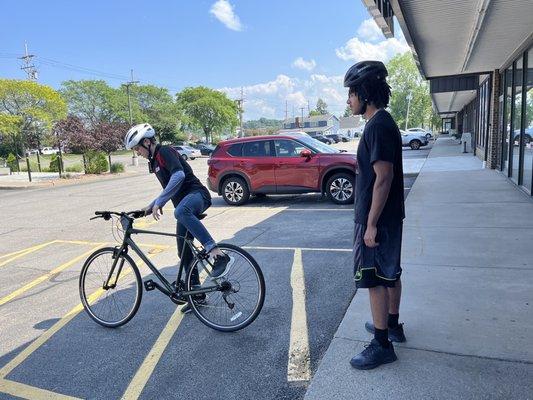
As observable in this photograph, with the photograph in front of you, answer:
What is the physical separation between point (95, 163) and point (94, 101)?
5281 centimetres

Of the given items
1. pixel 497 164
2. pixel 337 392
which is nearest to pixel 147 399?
pixel 337 392

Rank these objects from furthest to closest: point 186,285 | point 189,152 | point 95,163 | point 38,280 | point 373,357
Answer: point 189,152, point 95,163, point 38,280, point 186,285, point 373,357

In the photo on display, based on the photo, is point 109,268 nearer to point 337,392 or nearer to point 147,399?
point 147,399

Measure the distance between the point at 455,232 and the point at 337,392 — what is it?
446 centimetres

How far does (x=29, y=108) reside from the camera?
24.9m

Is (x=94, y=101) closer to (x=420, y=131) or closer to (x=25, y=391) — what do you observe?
(x=420, y=131)

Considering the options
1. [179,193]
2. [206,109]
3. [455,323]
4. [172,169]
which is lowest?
[455,323]

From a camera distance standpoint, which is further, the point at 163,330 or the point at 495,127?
the point at 495,127

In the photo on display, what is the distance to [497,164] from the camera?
1430 centimetres

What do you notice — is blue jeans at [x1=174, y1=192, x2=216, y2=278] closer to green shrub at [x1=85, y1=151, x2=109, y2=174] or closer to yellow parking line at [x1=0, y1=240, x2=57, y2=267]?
yellow parking line at [x1=0, y1=240, x2=57, y2=267]

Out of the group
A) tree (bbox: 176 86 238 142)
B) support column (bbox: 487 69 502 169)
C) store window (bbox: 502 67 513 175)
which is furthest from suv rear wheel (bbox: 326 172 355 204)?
tree (bbox: 176 86 238 142)

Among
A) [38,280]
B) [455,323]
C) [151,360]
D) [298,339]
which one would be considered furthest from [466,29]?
[38,280]

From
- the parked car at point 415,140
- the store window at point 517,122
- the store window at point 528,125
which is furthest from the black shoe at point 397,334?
the parked car at point 415,140

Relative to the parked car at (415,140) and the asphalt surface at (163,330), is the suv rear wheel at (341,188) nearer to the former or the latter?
the asphalt surface at (163,330)
